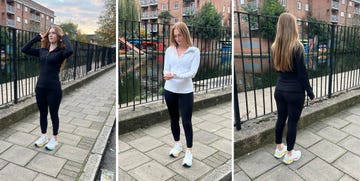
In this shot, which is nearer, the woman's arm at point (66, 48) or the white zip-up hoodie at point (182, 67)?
the white zip-up hoodie at point (182, 67)

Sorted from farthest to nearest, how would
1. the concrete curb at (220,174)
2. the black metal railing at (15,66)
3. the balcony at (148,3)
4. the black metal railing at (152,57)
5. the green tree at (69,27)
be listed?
1. the black metal railing at (15,66)
2. the green tree at (69,27)
3. the concrete curb at (220,174)
4. the black metal railing at (152,57)
5. the balcony at (148,3)

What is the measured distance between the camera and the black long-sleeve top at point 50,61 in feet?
7.19

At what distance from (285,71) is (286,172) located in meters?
0.88

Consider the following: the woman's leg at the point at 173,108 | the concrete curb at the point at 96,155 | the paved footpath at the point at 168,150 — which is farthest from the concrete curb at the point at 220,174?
the concrete curb at the point at 96,155

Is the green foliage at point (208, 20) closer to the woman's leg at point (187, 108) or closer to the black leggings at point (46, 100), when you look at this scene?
the woman's leg at point (187, 108)

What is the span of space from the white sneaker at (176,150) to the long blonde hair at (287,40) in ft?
3.88

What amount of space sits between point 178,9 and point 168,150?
4.48 ft

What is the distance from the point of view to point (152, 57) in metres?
2.42

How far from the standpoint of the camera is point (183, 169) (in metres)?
2.13

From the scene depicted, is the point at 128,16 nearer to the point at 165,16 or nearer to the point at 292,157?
the point at 165,16

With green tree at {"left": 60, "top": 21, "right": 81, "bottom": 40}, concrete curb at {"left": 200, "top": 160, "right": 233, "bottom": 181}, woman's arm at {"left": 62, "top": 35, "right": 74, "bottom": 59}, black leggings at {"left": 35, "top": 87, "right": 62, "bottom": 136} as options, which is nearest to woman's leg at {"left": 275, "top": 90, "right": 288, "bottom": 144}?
concrete curb at {"left": 200, "top": 160, "right": 233, "bottom": 181}

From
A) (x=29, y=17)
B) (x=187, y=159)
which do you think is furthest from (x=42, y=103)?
(x=29, y=17)

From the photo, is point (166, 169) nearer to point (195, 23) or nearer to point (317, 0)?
point (195, 23)

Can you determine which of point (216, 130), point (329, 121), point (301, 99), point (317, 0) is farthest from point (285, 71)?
point (317, 0)
